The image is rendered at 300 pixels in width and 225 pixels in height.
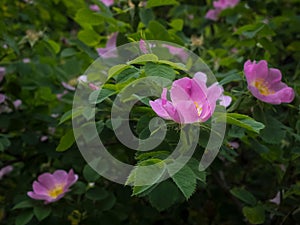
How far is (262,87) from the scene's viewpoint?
98cm

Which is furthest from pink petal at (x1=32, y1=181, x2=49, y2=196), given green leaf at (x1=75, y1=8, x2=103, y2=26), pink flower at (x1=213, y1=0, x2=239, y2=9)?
pink flower at (x1=213, y1=0, x2=239, y2=9)

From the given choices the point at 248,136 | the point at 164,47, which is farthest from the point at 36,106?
the point at 248,136

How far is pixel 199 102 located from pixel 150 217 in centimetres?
72

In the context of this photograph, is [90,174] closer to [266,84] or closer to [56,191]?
[56,191]

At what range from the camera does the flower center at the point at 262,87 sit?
3.19 feet

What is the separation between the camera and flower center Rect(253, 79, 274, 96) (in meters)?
0.97

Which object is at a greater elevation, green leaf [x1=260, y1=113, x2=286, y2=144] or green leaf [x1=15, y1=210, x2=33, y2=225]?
green leaf [x1=260, y1=113, x2=286, y2=144]

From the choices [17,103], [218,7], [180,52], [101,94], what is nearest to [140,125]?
[101,94]

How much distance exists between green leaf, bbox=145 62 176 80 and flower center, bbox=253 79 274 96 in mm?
237

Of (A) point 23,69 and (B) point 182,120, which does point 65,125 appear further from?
(B) point 182,120

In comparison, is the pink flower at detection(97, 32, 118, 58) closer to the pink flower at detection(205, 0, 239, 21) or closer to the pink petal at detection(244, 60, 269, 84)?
the pink petal at detection(244, 60, 269, 84)

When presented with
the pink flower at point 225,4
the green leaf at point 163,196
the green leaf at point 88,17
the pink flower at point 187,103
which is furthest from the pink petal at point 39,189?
the pink flower at point 225,4

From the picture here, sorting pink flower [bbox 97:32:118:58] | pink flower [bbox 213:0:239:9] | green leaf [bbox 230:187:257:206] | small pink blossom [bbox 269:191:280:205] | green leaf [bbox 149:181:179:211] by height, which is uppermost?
pink flower [bbox 97:32:118:58]

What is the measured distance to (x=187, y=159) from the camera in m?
0.78
